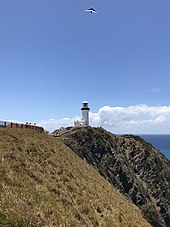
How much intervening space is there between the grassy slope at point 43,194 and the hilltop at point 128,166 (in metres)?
35.6

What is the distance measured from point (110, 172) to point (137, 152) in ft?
65.1

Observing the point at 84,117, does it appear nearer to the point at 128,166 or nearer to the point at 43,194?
the point at 128,166

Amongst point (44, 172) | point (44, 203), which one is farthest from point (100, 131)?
point (44, 203)

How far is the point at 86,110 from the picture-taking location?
8812cm

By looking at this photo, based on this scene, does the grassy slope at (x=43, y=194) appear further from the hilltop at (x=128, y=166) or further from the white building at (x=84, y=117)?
the white building at (x=84, y=117)

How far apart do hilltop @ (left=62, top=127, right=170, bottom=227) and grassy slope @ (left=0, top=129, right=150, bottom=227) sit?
3565 centimetres

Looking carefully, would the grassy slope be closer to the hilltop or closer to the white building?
the hilltop

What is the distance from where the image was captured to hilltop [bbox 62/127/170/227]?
2456 inches

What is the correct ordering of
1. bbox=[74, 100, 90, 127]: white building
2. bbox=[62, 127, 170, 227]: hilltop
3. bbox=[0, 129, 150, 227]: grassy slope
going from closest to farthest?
bbox=[0, 129, 150, 227]: grassy slope
bbox=[62, 127, 170, 227]: hilltop
bbox=[74, 100, 90, 127]: white building

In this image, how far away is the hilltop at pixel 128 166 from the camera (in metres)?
62.4

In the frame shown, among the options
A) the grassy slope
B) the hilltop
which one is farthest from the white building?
the grassy slope

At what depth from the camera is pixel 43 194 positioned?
14.4 metres

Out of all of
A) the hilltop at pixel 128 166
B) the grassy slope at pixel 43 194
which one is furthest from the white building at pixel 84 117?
the grassy slope at pixel 43 194

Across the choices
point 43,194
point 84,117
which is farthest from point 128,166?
point 43,194
